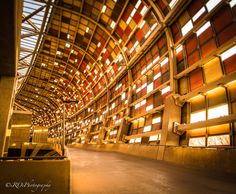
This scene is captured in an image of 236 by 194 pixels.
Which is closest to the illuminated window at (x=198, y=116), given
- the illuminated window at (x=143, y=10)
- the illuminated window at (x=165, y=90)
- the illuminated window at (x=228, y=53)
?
the illuminated window at (x=228, y=53)

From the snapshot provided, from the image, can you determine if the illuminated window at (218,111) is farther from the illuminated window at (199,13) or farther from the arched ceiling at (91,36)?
the arched ceiling at (91,36)

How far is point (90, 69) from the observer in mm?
36375

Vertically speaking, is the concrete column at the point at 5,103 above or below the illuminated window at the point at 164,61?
below

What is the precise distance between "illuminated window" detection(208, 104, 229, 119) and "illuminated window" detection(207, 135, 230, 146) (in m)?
1.22

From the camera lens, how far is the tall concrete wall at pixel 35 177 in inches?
155

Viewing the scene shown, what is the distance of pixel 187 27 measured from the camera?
14.8m

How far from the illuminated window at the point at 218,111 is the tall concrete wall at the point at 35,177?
960cm

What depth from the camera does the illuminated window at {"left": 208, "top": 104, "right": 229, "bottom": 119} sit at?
419 inches

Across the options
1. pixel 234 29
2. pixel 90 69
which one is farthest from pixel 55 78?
pixel 234 29

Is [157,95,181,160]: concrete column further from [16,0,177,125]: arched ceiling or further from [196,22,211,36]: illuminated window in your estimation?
[16,0,177,125]: arched ceiling

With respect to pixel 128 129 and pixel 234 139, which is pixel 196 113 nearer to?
pixel 234 139

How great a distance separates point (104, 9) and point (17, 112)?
15804 mm

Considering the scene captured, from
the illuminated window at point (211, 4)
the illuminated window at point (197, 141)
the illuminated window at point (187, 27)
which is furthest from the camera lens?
the illuminated window at point (187, 27)

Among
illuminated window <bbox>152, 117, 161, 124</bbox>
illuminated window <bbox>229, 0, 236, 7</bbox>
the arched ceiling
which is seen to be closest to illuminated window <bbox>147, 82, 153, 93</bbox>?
illuminated window <bbox>152, 117, 161, 124</bbox>
